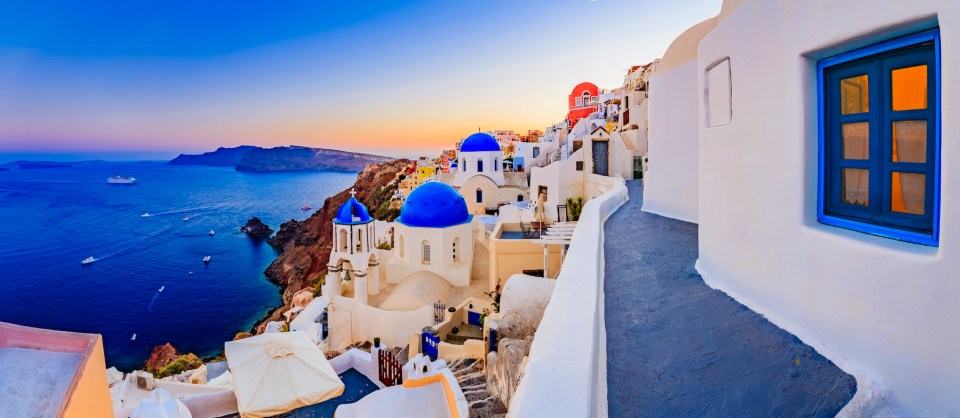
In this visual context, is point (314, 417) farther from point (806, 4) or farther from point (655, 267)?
point (806, 4)

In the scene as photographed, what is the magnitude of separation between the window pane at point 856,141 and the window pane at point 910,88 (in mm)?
163

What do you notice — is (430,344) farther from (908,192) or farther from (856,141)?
(908,192)

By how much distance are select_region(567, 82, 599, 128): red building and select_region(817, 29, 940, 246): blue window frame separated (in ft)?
148

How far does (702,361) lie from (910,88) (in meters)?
1.44

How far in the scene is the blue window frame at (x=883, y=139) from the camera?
5.48 ft

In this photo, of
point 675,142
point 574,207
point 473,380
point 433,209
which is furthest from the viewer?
point 433,209

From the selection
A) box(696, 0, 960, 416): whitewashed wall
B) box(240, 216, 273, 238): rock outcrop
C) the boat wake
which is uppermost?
box(696, 0, 960, 416): whitewashed wall

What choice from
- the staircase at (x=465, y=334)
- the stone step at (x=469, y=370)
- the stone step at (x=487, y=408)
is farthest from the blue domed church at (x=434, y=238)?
the stone step at (x=487, y=408)

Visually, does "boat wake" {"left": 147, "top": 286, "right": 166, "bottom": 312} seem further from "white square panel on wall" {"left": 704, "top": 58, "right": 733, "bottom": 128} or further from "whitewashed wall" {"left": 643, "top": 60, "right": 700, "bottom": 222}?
"white square panel on wall" {"left": 704, "top": 58, "right": 733, "bottom": 128}

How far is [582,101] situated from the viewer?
158 ft

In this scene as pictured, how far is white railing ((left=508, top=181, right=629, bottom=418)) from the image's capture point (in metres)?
1.70

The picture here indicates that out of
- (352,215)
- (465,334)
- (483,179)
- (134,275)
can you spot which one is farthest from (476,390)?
(134,275)

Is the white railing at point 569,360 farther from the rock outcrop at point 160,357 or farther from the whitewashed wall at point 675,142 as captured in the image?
the rock outcrop at point 160,357

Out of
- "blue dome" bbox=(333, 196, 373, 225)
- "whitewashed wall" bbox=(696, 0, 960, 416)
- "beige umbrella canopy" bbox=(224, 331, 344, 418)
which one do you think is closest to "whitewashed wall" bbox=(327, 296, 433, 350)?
"blue dome" bbox=(333, 196, 373, 225)
